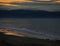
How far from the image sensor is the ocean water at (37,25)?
71.0 inches

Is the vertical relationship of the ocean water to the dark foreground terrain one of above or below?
above

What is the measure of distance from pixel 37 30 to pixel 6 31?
33cm

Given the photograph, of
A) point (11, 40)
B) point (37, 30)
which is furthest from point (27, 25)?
point (11, 40)

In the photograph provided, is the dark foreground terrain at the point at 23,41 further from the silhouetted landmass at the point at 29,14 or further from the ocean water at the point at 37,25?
the silhouetted landmass at the point at 29,14

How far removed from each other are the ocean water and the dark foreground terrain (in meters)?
0.08

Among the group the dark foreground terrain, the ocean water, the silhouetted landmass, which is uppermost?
the silhouetted landmass

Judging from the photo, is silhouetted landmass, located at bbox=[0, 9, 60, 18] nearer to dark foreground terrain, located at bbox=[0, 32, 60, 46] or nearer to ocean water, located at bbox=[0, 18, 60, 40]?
ocean water, located at bbox=[0, 18, 60, 40]

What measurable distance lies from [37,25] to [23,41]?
231mm

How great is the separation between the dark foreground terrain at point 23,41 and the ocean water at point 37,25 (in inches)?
3.1

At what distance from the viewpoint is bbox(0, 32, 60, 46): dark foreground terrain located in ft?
5.63

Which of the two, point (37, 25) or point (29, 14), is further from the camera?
point (37, 25)

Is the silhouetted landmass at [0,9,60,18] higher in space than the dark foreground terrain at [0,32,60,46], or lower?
higher

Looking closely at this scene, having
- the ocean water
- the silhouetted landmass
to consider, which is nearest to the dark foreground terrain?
the ocean water

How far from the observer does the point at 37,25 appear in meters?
1.88
